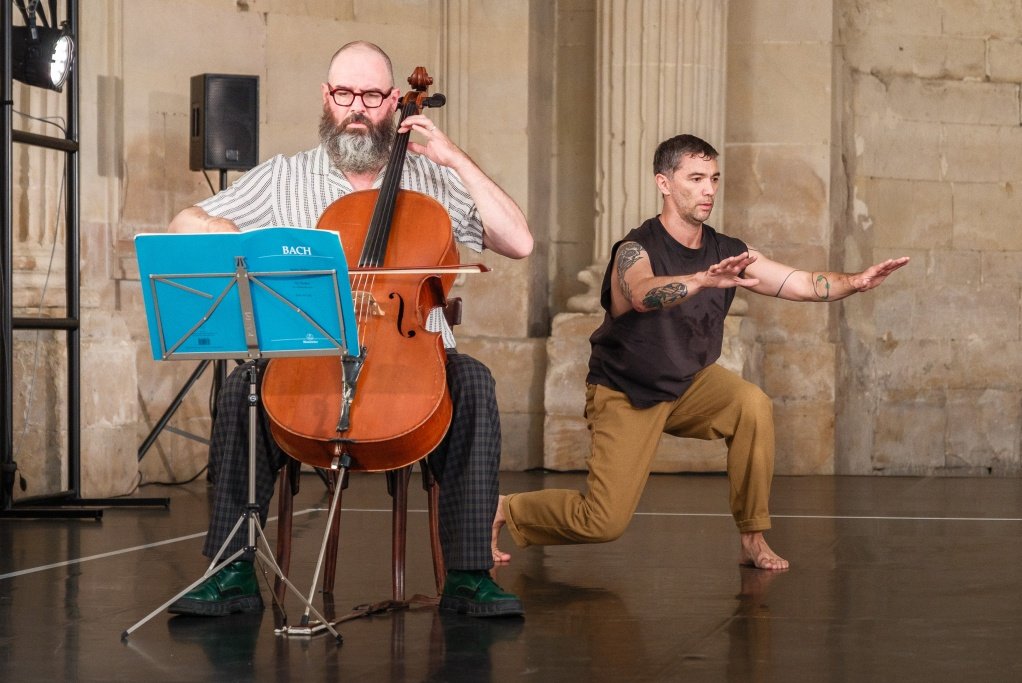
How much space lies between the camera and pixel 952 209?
917cm

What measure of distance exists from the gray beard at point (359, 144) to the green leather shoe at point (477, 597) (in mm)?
1096

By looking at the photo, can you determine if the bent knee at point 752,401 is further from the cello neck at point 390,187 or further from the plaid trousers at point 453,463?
the cello neck at point 390,187

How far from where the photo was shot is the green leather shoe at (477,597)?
12.1ft

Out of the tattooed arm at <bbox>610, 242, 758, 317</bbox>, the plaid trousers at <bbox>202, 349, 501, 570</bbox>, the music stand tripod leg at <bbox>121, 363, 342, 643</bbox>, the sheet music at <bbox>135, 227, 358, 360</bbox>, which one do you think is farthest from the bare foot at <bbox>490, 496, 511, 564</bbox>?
the sheet music at <bbox>135, 227, 358, 360</bbox>

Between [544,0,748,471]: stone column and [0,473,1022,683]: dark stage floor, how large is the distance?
6.78 feet

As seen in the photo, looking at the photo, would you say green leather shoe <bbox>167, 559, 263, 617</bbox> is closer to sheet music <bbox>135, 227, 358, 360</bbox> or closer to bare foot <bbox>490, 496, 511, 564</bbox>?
sheet music <bbox>135, 227, 358, 360</bbox>

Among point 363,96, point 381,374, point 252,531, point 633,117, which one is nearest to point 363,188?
point 363,96

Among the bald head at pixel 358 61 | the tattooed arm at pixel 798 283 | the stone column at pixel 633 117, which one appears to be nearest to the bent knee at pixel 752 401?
the tattooed arm at pixel 798 283

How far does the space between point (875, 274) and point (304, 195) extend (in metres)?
1.56

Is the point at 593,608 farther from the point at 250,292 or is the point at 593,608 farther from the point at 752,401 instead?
the point at 250,292

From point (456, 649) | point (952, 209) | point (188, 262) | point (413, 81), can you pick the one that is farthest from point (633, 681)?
point (952, 209)

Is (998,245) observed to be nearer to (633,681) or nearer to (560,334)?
(560,334)

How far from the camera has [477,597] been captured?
3.70m

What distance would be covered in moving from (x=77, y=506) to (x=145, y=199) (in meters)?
2.07
